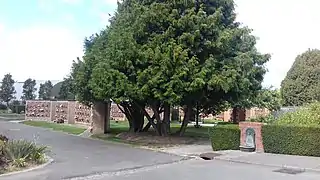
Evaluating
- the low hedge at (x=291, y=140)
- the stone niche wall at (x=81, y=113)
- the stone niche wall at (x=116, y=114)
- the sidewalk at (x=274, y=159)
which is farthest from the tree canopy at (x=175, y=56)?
the stone niche wall at (x=116, y=114)

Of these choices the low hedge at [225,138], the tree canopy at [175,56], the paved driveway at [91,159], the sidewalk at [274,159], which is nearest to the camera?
the paved driveway at [91,159]

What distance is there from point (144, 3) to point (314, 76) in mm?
20491

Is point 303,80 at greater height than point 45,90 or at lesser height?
lesser

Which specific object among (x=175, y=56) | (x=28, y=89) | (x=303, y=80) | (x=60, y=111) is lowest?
(x=60, y=111)

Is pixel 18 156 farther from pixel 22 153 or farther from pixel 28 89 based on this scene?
pixel 28 89

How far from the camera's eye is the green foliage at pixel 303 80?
117ft

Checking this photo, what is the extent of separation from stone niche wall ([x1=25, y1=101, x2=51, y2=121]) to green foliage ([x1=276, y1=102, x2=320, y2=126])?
27.2 m

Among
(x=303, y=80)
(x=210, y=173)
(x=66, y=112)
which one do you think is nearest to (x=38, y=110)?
(x=66, y=112)

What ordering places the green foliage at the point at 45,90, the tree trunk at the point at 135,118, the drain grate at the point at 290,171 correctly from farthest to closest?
Answer: 1. the green foliage at the point at 45,90
2. the tree trunk at the point at 135,118
3. the drain grate at the point at 290,171

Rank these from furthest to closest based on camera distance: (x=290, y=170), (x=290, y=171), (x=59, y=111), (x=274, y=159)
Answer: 1. (x=59, y=111)
2. (x=274, y=159)
3. (x=290, y=170)
4. (x=290, y=171)

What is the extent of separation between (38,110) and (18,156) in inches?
1198

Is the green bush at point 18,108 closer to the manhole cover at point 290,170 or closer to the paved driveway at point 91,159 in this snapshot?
the paved driveway at point 91,159

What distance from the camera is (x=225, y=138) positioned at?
18438 millimetres

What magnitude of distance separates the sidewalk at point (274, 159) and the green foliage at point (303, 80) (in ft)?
67.1
